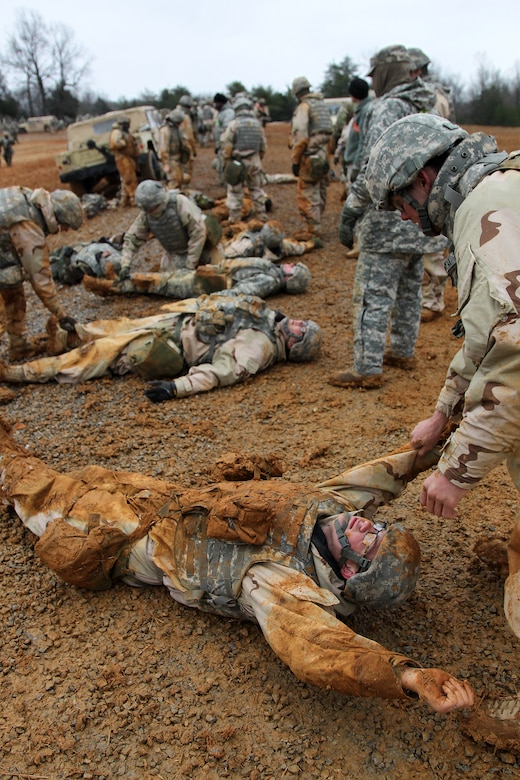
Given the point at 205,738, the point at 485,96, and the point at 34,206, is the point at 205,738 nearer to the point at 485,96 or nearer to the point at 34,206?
the point at 34,206

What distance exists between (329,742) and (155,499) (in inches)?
47.7

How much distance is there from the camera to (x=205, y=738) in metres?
2.01

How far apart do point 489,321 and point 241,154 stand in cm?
779

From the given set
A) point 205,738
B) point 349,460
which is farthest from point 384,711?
point 349,460

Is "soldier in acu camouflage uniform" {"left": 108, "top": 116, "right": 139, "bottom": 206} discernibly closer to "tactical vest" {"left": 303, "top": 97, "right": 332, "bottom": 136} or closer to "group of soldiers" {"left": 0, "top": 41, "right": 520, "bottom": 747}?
"tactical vest" {"left": 303, "top": 97, "right": 332, "bottom": 136}

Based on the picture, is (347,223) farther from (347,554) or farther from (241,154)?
(241,154)

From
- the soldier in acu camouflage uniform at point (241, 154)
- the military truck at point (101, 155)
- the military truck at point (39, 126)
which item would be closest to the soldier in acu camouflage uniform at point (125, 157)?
the military truck at point (101, 155)

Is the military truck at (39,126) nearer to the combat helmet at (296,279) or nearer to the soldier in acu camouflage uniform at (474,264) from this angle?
the combat helmet at (296,279)

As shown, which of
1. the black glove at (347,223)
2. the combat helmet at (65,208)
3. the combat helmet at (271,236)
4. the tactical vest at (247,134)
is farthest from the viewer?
the tactical vest at (247,134)

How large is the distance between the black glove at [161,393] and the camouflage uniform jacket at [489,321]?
279cm

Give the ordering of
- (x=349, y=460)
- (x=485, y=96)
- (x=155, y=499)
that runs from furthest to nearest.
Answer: (x=485, y=96) → (x=349, y=460) → (x=155, y=499)

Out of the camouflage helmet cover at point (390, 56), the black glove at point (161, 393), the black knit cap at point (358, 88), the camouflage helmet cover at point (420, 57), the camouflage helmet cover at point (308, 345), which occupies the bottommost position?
the black glove at point (161, 393)

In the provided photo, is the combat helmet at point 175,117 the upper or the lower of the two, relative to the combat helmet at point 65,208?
upper

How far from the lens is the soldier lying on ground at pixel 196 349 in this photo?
4.50 meters
